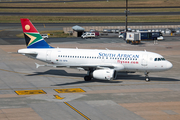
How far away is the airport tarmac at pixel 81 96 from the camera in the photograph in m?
33.0

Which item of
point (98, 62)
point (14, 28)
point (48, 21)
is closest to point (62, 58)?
point (98, 62)

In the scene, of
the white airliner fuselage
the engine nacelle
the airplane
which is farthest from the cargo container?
the engine nacelle

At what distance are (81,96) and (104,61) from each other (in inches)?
434

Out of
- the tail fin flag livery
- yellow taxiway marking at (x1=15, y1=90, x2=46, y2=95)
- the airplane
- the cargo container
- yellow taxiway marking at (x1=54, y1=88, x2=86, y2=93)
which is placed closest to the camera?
yellow taxiway marking at (x1=15, y1=90, x2=46, y2=95)

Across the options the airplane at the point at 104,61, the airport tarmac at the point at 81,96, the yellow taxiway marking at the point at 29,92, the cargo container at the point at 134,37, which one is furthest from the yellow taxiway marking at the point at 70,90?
the cargo container at the point at 134,37

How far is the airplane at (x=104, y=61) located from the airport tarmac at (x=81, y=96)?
81.7 inches

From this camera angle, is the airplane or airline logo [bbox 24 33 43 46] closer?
the airplane

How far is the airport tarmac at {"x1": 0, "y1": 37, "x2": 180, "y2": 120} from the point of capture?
1299 inches

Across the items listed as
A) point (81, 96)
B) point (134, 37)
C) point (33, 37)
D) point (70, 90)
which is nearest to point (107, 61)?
point (70, 90)

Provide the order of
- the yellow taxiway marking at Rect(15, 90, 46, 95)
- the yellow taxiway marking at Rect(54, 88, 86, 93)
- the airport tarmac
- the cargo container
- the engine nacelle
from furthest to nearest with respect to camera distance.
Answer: the cargo container → the engine nacelle → the yellow taxiway marking at Rect(54, 88, 86, 93) → the yellow taxiway marking at Rect(15, 90, 46, 95) → the airport tarmac

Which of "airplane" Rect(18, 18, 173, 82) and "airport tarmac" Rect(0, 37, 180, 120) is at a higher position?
"airplane" Rect(18, 18, 173, 82)

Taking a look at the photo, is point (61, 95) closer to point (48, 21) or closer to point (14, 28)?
point (14, 28)

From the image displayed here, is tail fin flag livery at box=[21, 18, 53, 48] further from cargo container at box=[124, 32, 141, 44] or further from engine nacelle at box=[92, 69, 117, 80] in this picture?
cargo container at box=[124, 32, 141, 44]

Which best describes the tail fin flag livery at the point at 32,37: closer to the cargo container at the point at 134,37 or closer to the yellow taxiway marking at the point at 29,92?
the yellow taxiway marking at the point at 29,92
